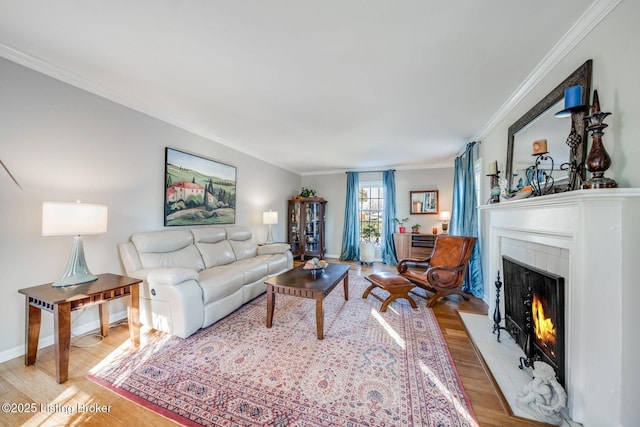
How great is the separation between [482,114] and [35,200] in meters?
4.61

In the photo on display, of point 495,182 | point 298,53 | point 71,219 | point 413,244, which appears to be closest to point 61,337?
point 71,219

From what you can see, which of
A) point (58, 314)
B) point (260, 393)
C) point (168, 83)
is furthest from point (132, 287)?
point (168, 83)

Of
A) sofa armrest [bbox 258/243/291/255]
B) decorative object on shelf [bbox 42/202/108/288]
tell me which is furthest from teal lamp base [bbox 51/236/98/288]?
sofa armrest [bbox 258/243/291/255]

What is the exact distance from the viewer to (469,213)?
3.63 metres

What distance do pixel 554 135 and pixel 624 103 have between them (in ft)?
1.88

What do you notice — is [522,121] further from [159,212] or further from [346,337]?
[159,212]

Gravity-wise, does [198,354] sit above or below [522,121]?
below

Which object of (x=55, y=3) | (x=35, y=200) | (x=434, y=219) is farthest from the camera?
(x=434, y=219)

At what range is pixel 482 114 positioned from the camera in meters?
2.83

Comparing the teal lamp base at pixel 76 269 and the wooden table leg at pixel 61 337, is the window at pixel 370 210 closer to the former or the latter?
the teal lamp base at pixel 76 269

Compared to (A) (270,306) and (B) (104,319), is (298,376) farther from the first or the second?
(B) (104,319)

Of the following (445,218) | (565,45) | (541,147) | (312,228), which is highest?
(565,45)

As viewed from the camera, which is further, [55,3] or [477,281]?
[477,281]

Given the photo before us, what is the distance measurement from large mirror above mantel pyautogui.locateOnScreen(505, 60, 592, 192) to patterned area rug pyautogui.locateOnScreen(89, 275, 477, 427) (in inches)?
66.1
